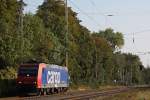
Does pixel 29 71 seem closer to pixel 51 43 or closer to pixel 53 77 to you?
pixel 53 77

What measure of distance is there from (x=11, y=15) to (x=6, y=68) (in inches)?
526

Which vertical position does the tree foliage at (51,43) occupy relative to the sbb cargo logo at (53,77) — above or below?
above

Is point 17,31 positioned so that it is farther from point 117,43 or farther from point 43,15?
point 117,43

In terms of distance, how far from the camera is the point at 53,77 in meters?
55.9

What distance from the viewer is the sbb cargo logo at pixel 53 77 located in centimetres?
5378

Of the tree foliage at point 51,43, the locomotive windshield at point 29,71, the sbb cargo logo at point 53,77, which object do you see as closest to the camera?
the locomotive windshield at point 29,71

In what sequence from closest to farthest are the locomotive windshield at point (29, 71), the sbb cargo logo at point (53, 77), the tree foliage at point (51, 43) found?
the locomotive windshield at point (29, 71) < the sbb cargo logo at point (53, 77) < the tree foliage at point (51, 43)

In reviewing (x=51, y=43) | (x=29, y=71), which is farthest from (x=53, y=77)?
(x=51, y=43)

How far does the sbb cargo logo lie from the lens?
53.8m

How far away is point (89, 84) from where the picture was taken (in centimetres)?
9775

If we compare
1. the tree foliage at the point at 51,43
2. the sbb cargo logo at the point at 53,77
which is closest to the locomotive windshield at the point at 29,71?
the sbb cargo logo at the point at 53,77

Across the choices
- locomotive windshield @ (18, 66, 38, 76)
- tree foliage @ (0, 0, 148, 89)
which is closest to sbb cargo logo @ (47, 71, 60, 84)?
tree foliage @ (0, 0, 148, 89)

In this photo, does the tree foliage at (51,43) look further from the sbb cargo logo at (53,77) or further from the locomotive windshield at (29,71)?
the locomotive windshield at (29,71)

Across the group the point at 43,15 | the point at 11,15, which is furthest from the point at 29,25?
the point at 43,15
